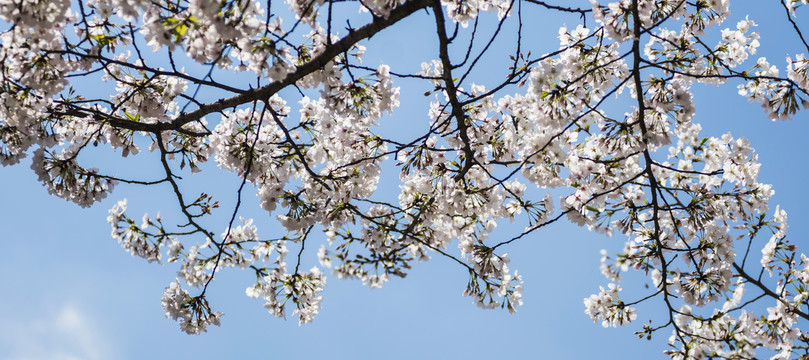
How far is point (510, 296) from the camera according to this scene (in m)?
5.82

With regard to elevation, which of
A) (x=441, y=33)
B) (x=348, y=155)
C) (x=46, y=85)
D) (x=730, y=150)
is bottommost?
(x=46, y=85)

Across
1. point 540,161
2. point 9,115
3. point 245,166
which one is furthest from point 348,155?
point 9,115

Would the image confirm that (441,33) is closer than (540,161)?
Yes

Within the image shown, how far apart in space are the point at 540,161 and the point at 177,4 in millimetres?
3336

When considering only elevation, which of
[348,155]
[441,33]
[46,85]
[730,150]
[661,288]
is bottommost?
[661,288]

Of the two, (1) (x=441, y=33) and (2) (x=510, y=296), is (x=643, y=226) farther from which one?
(1) (x=441, y=33)

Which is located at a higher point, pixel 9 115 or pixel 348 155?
pixel 348 155

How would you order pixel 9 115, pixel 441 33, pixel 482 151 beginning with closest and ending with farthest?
pixel 441 33, pixel 9 115, pixel 482 151

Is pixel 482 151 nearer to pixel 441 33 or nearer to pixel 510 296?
pixel 510 296

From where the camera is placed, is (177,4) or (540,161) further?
(540,161)

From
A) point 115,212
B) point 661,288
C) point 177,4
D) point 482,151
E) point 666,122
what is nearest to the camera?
point 177,4

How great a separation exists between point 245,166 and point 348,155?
1091mm

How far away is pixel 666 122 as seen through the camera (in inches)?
175

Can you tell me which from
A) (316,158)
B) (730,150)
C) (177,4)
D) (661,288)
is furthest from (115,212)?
(730,150)
